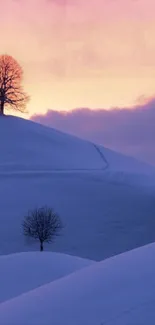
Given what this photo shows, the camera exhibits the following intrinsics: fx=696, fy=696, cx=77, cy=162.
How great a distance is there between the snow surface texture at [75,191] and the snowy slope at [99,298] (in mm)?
34004

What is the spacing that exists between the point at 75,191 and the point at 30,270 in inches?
1481

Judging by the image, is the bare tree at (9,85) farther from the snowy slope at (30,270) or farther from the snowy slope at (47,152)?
the snowy slope at (30,270)

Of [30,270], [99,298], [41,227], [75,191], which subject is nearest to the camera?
[99,298]

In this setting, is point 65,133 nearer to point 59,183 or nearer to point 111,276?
point 59,183

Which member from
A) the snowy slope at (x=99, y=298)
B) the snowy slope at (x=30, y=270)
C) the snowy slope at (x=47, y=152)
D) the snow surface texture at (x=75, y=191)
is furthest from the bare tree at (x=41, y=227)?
the snowy slope at (x=99, y=298)

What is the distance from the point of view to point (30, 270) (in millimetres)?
22188

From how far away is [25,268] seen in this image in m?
22.3

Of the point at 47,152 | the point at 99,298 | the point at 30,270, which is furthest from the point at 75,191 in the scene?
the point at 99,298

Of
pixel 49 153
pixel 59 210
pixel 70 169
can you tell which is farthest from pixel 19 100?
pixel 59 210

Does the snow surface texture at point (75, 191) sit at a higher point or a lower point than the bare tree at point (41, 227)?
higher

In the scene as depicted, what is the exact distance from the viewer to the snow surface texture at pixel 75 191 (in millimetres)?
50562

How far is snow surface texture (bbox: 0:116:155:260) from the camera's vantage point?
166 feet

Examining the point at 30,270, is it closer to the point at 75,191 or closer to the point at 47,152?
the point at 75,191

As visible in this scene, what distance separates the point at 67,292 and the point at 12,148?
6024 cm
